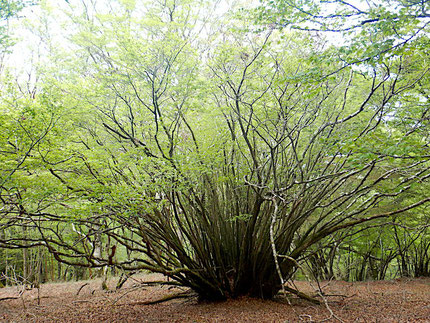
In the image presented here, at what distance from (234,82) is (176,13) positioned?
69.5 inches

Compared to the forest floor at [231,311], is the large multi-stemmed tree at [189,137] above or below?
above

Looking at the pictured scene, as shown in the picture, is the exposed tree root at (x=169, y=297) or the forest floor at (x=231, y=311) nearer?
the forest floor at (x=231, y=311)

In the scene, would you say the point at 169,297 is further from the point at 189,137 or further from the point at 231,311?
the point at 189,137

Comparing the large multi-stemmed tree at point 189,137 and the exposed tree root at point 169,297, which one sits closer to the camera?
the large multi-stemmed tree at point 189,137

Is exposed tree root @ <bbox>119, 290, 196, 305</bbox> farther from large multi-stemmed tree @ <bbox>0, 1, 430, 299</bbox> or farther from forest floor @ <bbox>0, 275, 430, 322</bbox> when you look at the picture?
large multi-stemmed tree @ <bbox>0, 1, 430, 299</bbox>

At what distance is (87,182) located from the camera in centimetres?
519

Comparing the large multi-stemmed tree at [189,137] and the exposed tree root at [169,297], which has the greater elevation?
the large multi-stemmed tree at [189,137]

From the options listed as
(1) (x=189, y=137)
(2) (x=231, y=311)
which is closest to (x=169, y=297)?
(2) (x=231, y=311)

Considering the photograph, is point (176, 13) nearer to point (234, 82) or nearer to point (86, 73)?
point (234, 82)

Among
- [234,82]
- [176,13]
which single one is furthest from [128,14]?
[234,82]

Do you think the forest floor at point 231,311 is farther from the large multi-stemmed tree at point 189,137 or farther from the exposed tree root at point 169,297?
the large multi-stemmed tree at point 189,137

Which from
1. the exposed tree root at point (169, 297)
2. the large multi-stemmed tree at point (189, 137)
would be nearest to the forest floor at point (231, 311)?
the exposed tree root at point (169, 297)

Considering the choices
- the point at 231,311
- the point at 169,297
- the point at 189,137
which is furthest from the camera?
the point at 189,137

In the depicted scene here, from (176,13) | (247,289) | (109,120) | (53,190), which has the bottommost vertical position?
(247,289)
